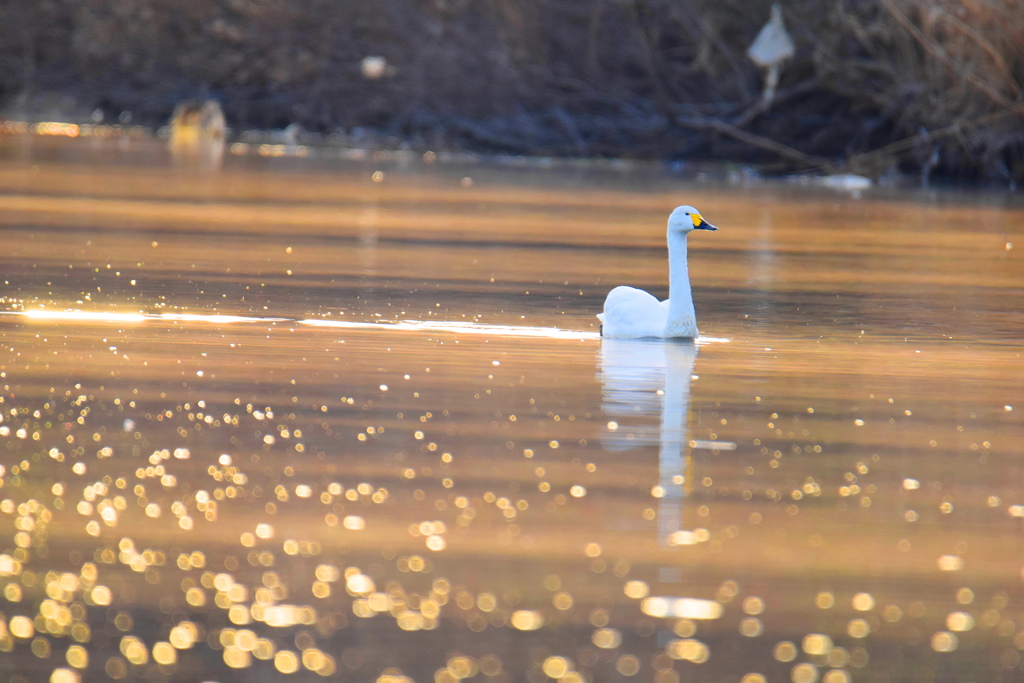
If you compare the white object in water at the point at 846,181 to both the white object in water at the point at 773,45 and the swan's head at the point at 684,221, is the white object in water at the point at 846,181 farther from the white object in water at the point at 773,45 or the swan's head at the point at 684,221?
the swan's head at the point at 684,221

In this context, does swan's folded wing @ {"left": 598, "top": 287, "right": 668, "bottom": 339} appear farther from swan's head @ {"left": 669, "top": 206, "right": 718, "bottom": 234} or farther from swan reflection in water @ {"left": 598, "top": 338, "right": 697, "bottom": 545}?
swan's head @ {"left": 669, "top": 206, "right": 718, "bottom": 234}

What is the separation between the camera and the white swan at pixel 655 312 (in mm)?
10805

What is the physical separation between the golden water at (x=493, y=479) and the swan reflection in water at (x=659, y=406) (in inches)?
1.1

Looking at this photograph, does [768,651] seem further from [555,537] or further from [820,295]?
[820,295]

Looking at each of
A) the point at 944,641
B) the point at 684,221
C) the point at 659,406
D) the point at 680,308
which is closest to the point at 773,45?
the point at 684,221

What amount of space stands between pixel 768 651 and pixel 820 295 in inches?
377

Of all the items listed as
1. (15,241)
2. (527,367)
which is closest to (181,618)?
(527,367)

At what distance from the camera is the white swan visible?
1080 cm

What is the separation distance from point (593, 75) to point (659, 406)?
33987mm

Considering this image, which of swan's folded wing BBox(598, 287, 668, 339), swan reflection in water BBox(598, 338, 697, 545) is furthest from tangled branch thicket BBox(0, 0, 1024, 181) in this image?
swan reflection in water BBox(598, 338, 697, 545)

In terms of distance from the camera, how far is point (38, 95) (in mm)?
60281

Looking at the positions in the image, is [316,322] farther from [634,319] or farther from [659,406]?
[659,406]

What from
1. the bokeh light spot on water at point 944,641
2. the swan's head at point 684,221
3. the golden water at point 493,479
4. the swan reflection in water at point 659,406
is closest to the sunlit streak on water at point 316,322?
the golden water at point 493,479

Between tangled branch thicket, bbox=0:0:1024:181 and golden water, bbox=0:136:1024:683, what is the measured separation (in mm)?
18200
